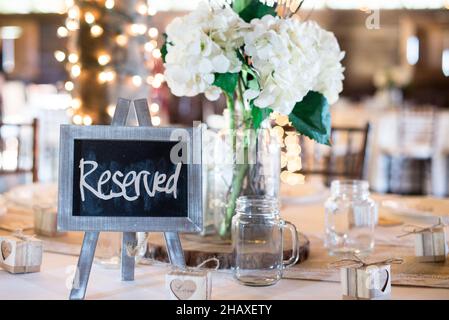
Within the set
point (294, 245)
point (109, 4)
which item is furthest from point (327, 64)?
point (109, 4)

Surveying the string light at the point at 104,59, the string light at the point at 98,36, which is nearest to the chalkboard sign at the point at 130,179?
Answer: the string light at the point at 98,36

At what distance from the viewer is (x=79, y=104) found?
3.13m

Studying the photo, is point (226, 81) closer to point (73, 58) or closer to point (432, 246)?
point (432, 246)

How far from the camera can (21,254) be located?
1.13m

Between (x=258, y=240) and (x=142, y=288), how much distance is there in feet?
0.73

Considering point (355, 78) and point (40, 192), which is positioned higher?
point (355, 78)

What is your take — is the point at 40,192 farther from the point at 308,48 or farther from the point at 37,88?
the point at 37,88

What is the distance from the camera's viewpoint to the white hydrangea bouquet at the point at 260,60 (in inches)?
43.1

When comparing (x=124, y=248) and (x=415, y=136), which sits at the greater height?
(x=415, y=136)

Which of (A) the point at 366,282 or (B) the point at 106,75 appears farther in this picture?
(B) the point at 106,75

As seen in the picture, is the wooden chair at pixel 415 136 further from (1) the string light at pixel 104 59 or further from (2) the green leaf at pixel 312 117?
(2) the green leaf at pixel 312 117
